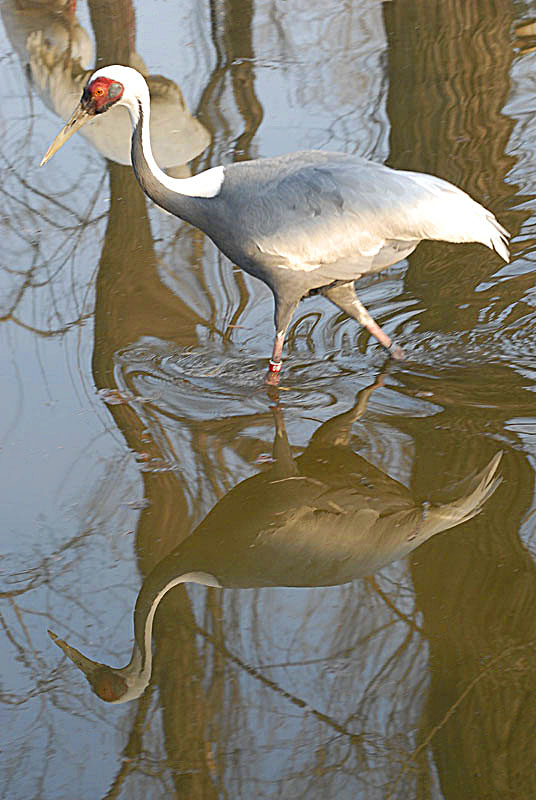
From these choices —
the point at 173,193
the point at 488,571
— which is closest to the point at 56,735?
the point at 488,571

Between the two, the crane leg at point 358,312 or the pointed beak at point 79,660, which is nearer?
the pointed beak at point 79,660

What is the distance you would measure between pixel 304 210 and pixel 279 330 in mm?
636

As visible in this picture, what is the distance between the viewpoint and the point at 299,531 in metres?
4.41

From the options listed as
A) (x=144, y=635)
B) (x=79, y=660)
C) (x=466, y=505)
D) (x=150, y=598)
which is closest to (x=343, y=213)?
(x=466, y=505)

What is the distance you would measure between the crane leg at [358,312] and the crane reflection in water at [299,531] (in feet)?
2.30

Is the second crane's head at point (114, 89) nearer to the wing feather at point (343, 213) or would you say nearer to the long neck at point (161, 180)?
the long neck at point (161, 180)

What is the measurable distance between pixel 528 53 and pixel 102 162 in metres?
3.58

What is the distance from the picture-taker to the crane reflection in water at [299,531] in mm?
4094

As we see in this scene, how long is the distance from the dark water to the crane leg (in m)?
0.09

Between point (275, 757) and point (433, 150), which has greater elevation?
point (433, 150)

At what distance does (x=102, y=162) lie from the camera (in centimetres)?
836

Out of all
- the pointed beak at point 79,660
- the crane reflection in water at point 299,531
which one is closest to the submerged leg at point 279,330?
the crane reflection in water at point 299,531

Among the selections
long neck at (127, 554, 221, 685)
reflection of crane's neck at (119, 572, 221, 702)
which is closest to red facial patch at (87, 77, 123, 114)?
long neck at (127, 554, 221, 685)

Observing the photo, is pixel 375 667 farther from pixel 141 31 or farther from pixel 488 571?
pixel 141 31
